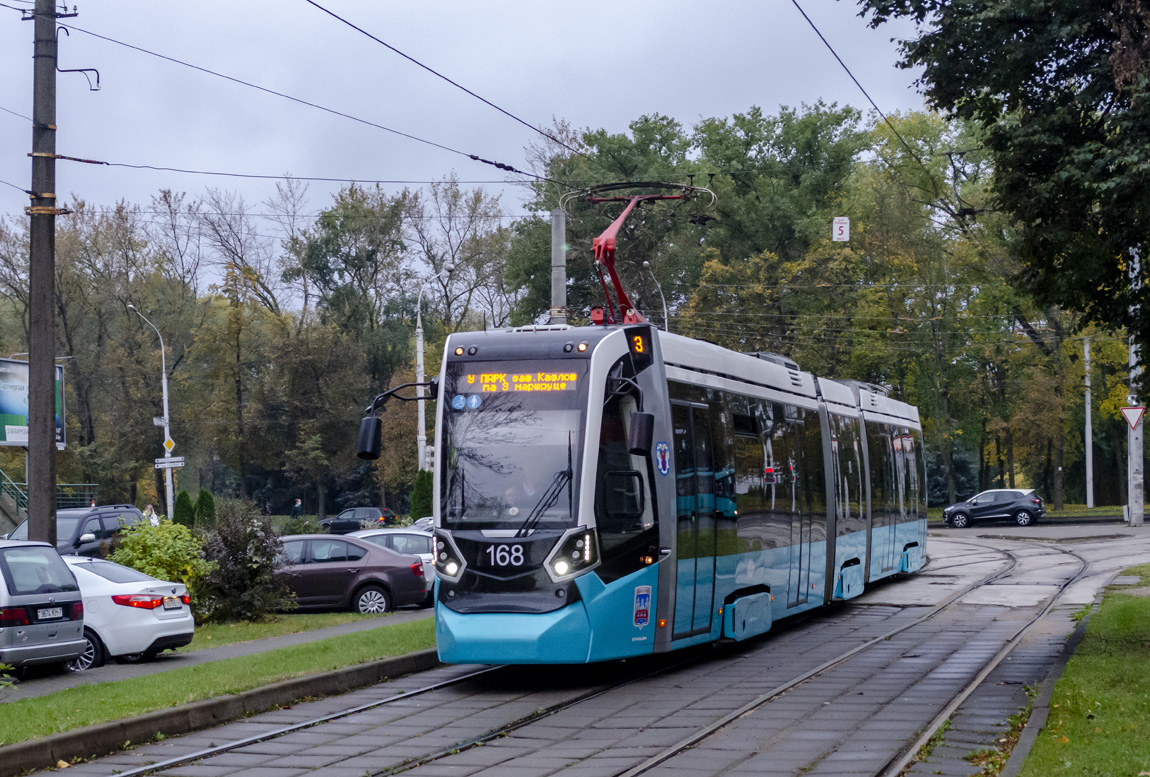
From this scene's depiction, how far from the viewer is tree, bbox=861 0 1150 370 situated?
38.3ft

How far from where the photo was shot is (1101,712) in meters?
9.63

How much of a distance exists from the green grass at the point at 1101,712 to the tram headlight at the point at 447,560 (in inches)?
207

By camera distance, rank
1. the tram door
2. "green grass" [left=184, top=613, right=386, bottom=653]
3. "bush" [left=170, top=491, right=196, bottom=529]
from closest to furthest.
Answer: the tram door < "green grass" [left=184, top=613, right=386, bottom=653] < "bush" [left=170, top=491, right=196, bottom=529]

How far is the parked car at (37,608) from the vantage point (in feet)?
44.1

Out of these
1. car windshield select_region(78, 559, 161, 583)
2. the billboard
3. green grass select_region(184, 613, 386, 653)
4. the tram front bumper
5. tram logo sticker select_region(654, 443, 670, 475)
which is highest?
the billboard

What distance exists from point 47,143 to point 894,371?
157ft

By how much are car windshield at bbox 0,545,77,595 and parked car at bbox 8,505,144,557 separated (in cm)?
1156

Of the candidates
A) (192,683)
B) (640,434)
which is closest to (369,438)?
(640,434)

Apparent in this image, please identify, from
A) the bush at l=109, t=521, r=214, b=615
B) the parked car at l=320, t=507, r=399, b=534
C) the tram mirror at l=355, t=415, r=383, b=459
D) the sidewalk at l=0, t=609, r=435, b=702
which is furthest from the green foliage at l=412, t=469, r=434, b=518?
the tram mirror at l=355, t=415, r=383, b=459

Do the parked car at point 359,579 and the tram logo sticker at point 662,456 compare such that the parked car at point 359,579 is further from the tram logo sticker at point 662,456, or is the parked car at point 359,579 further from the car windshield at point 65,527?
the tram logo sticker at point 662,456

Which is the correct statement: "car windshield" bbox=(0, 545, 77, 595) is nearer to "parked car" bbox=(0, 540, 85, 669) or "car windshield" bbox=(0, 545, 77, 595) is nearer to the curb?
"parked car" bbox=(0, 540, 85, 669)

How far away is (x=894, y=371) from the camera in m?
58.2

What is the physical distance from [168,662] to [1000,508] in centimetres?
3840

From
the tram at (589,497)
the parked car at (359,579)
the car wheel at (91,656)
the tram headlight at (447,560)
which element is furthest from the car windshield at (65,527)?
the tram headlight at (447,560)
